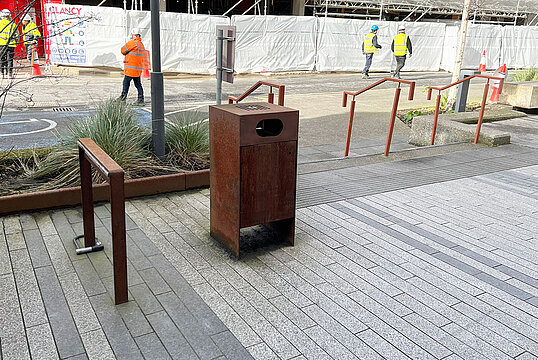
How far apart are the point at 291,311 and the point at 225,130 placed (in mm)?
1599

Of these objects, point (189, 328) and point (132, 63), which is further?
point (132, 63)

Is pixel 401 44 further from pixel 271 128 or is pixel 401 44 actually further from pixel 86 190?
pixel 86 190

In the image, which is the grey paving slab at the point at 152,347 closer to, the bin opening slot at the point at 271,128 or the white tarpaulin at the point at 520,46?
the bin opening slot at the point at 271,128

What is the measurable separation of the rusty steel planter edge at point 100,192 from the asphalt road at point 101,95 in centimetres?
136

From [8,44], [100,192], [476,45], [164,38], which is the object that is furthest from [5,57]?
[476,45]

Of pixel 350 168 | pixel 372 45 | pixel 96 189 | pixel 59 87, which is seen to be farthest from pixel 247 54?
pixel 96 189

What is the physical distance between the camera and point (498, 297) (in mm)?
3895

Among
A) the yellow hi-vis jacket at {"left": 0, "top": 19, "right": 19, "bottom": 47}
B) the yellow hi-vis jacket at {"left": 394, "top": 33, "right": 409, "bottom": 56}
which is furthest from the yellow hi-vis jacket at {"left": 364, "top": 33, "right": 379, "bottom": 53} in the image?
the yellow hi-vis jacket at {"left": 0, "top": 19, "right": 19, "bottom": 47}

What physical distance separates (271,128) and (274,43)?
689 inches

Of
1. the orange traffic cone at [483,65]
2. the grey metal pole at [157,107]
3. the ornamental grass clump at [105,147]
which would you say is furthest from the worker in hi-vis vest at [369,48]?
the ornamental grass clump at [105,147]

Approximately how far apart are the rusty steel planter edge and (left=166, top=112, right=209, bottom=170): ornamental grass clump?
35cm

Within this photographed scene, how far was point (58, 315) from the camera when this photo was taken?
11.4ft

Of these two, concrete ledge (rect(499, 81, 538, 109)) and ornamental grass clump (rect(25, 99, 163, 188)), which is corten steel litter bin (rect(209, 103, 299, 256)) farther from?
concrete ledge (rect(499, 81, 538, 109))

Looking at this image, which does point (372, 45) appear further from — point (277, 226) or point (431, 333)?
point (431, 333)
